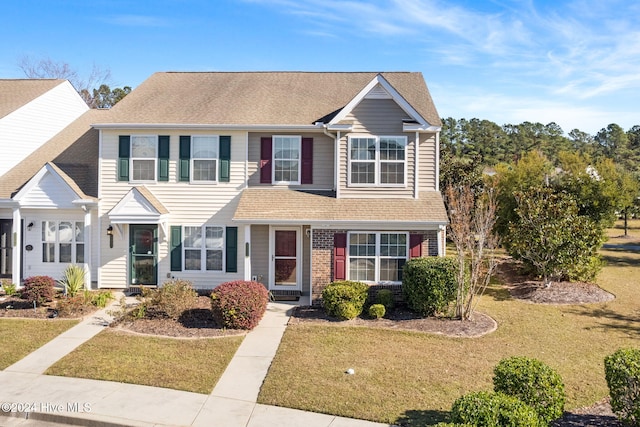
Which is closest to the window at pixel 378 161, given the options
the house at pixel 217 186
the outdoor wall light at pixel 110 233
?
the house at pixel 217 186

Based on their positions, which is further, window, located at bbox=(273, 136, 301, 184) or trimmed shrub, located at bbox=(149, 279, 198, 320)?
window, located at bbox=(273, 136, 301, 184)

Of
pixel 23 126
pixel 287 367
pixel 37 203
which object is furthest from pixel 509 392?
pixel 23 126

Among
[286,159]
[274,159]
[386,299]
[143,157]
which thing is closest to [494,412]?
[386,299]

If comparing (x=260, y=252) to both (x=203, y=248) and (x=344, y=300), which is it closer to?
(x=203, y=248)

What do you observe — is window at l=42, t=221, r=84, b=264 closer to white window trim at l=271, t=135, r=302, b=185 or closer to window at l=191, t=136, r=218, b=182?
window at l=191, t=136, r=218, b=182

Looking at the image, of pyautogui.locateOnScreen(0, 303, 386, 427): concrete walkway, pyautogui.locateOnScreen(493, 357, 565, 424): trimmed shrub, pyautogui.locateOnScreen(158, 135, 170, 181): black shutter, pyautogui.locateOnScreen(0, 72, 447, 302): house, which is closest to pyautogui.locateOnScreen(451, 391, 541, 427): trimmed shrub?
pyautogui.locateOnScreen(493, 357, 565, 424): trimmed shrub

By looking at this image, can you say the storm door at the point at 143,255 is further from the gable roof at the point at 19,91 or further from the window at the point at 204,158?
the gable roof at the point at 19,91
